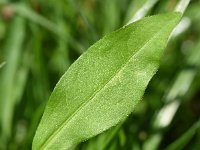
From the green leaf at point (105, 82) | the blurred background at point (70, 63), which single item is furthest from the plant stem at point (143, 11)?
the green leaf at point (105, 82)

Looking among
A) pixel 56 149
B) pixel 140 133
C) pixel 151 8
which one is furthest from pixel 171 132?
pixel 56 149

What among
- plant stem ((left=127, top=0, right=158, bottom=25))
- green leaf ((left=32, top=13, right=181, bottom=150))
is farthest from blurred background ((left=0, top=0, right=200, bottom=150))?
green leaf ((left=32, top=13, right=181, bottom=150))

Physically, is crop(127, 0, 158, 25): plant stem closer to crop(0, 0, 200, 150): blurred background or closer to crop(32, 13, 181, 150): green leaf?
crop(0, 0, 200, 150): blurred background

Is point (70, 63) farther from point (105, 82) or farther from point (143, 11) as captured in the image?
point (105, 82)

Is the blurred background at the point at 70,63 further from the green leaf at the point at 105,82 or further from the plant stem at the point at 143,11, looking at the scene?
the green leaf at the point at 105,82

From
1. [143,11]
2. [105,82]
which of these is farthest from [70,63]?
[105,82]

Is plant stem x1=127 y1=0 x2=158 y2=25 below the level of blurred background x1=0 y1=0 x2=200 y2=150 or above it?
above
